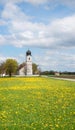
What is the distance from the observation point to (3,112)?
13.8 metres

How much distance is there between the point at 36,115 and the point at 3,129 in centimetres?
279

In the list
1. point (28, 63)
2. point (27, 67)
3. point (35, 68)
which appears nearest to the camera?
point (27, 67)

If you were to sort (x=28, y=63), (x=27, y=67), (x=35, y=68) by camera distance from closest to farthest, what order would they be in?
1. (x=27, y=67)
2. (x=28, y=63)
3. (x=35, y=68)

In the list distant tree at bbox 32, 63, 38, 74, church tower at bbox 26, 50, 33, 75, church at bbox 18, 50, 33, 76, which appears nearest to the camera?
church tower at bbox 26, 50, 33, 75

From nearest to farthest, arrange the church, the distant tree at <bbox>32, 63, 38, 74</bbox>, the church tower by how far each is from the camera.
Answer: the church tower → the church → the distant tree at <bbox>32, 63, 38, 74</bbox>

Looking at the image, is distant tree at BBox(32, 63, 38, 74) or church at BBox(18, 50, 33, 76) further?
distant tree at BBox(32, 63, 38, 74)

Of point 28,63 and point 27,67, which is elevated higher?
point 28,63

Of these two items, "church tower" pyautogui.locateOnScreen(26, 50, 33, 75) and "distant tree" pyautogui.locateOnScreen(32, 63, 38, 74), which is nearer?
"church tower" pyautogui.locateOnScreen(26, 50, 33, 75)

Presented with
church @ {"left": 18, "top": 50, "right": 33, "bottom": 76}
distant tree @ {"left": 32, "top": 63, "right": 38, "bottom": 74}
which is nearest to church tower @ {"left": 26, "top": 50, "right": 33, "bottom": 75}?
church @ {"left": 18, "top": 50, "right": 33, "bottom": 76}

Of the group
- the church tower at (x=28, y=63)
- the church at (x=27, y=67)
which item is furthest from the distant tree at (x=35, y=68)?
the church tower at (x=28, y=63)

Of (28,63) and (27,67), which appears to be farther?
(28,63)

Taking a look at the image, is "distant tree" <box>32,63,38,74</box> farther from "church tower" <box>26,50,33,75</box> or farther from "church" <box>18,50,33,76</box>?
"church tower" <box>26,50,33,75</box>

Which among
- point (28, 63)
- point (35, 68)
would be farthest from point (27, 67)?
point (35, 68)

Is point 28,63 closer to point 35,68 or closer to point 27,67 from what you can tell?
point 27,67
